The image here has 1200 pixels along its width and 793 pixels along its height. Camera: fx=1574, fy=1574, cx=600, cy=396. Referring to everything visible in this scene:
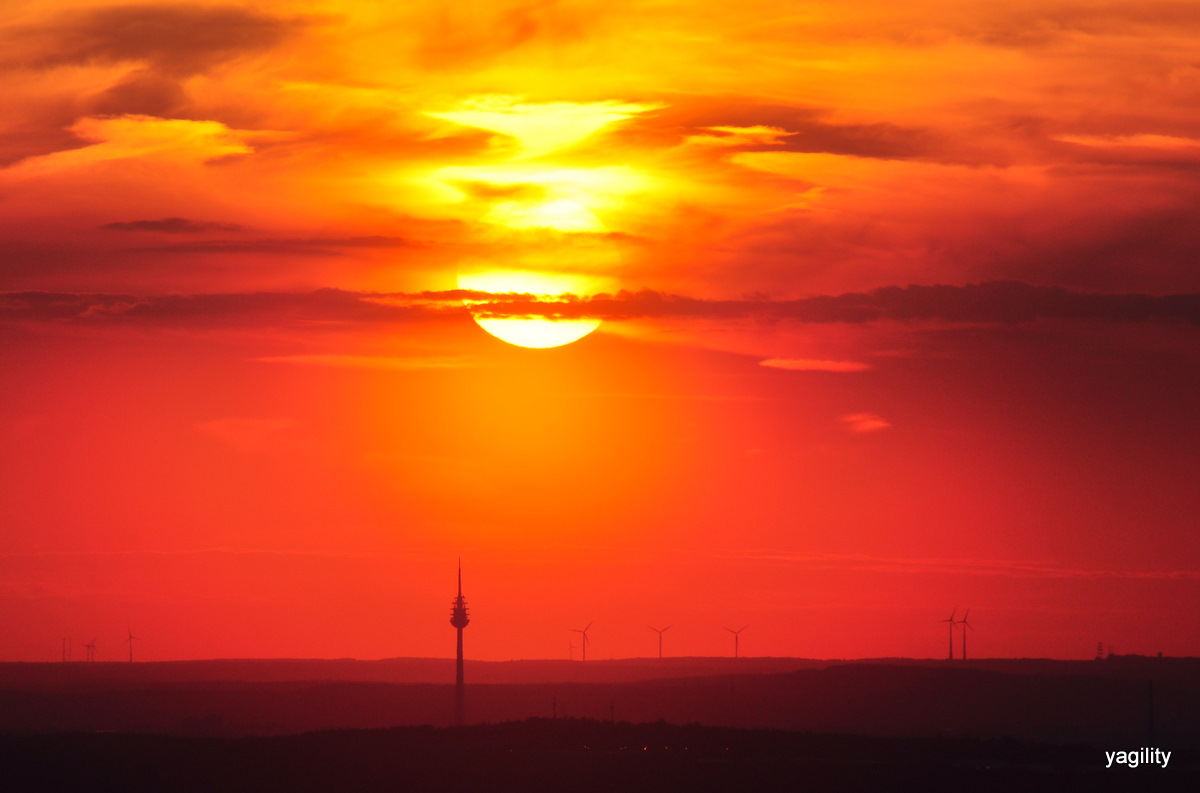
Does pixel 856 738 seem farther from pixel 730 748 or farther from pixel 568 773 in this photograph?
pixel 568 773

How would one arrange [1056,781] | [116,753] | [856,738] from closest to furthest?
[1056,781]
[116,753]
[856,738]

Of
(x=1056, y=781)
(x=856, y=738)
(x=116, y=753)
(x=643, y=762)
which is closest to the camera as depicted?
(x=1056, y=781)

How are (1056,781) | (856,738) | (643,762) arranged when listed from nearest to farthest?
(1056,781) < (643,762) < (856,738)

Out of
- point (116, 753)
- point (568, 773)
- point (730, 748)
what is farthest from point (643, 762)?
point (116, 753)

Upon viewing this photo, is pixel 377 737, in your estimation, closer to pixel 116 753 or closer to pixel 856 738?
pixel 116 753

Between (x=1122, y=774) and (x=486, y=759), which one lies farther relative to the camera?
(x=486, y=759)

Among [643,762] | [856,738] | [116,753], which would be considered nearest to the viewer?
[643,762]
